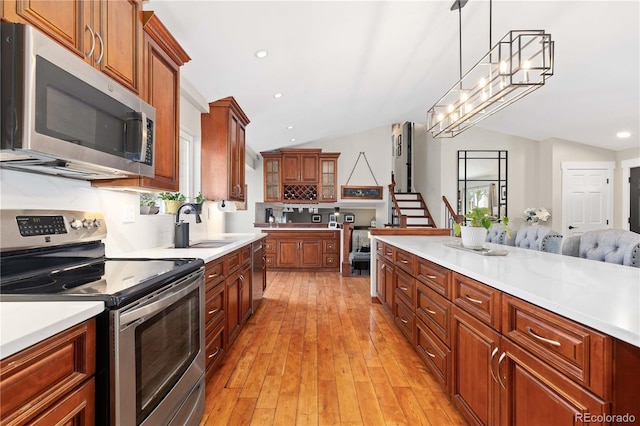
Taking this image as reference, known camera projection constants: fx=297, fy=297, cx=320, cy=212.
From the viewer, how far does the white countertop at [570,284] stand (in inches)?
31.5

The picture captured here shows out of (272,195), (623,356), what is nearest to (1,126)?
(623,356)

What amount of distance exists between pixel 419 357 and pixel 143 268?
2.09 m

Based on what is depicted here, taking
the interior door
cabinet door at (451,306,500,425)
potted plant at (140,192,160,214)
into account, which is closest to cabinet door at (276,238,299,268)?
potted plant at (140,192,160,214)

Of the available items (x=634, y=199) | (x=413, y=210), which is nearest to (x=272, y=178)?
(x=413, y=210)

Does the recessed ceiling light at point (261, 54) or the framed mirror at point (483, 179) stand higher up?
the recessed ceiling light at point (261, 54)

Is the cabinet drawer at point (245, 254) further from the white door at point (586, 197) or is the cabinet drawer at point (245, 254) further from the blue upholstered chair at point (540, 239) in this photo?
the white door at point (586, 197)

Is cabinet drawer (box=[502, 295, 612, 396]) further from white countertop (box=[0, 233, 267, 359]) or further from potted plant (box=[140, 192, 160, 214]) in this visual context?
potted plant (box=[140, 192, 160, 214])

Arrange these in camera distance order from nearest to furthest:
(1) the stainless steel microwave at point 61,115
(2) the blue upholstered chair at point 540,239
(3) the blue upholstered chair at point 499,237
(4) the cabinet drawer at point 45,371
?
(4) the cabinet drawer at point 45,371 → (1) the stainless steel microwave at point 61,115 → (2) the blue upholstered chair at point 540,239 → (3) the blue upholstered chair at point 499,237

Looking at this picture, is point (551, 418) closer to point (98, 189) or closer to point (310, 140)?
point (98, 189)

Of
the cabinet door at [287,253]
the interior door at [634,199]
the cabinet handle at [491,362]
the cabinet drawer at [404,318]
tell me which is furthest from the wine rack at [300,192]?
the interior door at [634,199]

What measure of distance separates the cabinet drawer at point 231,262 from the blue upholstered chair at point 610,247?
2.51 meters

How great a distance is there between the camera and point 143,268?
1.38 m

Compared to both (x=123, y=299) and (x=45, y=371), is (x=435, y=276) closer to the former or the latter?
(x=123, y=299)

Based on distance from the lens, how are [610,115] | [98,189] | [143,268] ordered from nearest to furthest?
[143,268] → [98,189] → [610,115]
